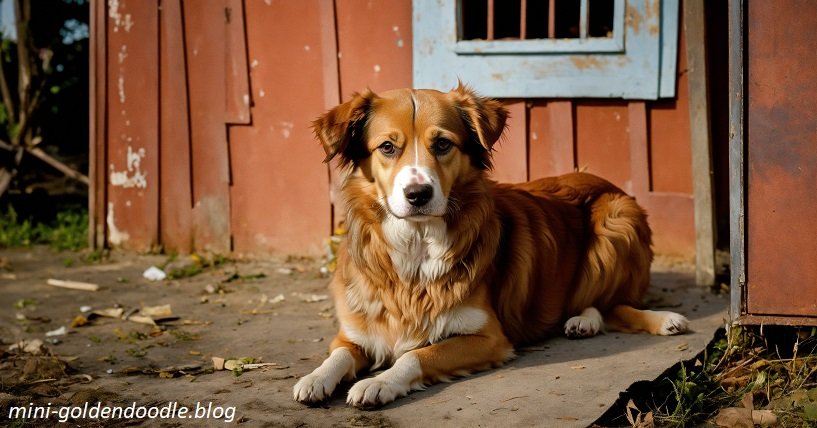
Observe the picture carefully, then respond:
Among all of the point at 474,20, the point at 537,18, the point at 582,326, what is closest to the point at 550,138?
the point at 474,20

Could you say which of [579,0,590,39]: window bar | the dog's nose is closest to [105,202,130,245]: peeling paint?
[579,0,590,39]: window bar

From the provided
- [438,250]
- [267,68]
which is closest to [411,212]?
[438,250]

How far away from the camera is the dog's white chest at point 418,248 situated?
444 centimetres

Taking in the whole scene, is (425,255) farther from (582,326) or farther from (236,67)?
(236,67)

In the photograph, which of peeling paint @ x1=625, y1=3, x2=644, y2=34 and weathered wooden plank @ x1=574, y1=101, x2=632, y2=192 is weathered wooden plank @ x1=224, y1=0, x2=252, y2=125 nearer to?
weathered wooden plank @ x1=574, y1=101, x2=632, y2=192

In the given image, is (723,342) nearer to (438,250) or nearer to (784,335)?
(784,335)

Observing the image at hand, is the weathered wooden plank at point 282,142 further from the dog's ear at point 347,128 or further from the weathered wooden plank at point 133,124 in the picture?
the dog's ear at point 347,128

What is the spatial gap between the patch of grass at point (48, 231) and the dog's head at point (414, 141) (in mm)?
4495

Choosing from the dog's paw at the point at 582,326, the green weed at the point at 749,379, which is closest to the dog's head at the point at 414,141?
Answer: the dog's paw at the point at 582,326

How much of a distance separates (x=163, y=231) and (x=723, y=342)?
4791 mm

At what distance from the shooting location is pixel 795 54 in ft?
13.6

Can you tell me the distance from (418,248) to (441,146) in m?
0.50

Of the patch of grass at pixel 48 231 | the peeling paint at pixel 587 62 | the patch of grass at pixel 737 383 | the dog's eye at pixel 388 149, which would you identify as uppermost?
the peeling paint at pixel 587 62

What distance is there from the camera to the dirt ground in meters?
3.94
